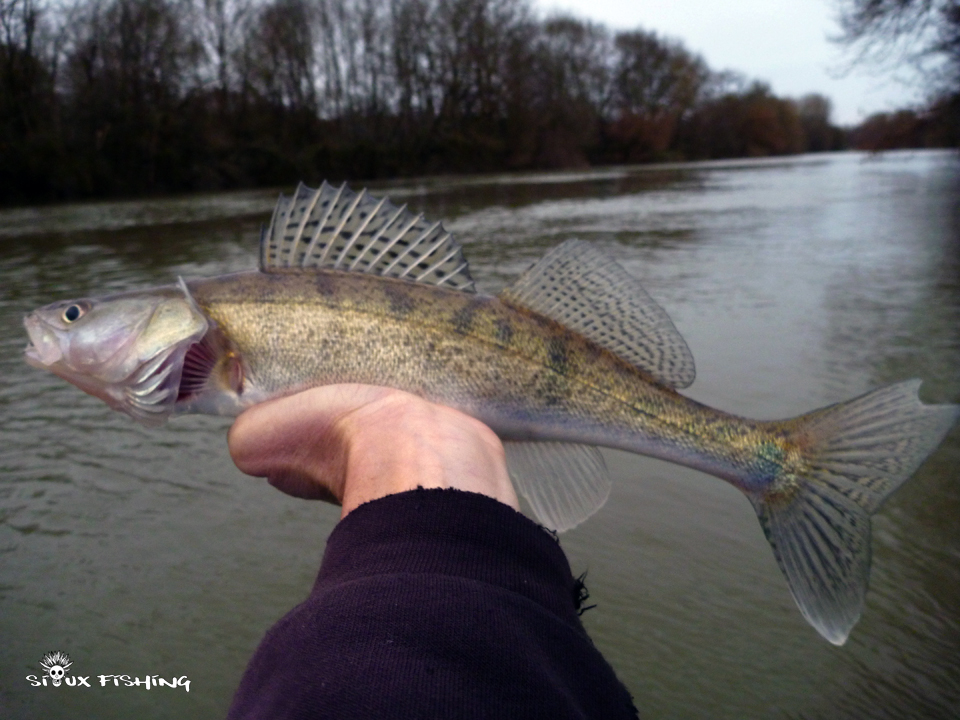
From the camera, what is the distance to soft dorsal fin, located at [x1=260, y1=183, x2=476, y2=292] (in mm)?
2428

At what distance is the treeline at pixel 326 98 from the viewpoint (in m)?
37.8

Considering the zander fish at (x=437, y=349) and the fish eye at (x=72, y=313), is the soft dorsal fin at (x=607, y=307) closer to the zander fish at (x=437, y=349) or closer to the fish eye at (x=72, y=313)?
the zander fish at (x=437, y=349)

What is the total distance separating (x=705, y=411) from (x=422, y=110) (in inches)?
2433

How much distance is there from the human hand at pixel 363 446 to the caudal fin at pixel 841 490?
941 millimetres

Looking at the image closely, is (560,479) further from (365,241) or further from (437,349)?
(365,241)

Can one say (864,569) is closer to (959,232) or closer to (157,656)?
(157,656)

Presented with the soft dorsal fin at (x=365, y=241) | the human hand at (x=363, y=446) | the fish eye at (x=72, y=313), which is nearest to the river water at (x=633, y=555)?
the human hand at (x=363, y=446)

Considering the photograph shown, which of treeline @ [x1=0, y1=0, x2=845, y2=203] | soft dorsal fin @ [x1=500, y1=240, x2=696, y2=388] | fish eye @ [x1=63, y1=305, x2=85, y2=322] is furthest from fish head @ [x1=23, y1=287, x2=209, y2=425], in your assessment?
treeline @ [x1=0, y1=0, x2=845, y2=203]

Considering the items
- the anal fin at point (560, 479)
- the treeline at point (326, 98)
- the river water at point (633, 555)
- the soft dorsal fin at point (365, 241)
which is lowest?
the river water at point (633, 555)

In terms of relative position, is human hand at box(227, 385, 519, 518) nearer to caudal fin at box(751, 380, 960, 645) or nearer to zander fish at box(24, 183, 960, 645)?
zander fish at box(24, 183, 960, 645)

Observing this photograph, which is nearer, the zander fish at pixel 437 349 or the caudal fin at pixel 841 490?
the caudal fin at pixel 841 490

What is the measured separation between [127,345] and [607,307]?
1618 mm

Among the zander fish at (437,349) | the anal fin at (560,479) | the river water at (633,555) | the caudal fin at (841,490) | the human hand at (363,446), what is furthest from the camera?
the river water at (633,555)

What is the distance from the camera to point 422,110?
5984cm
